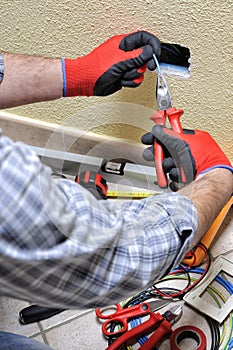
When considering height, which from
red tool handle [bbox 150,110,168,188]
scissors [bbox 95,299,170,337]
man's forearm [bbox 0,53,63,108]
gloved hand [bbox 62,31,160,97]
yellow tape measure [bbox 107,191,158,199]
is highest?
gloved hand [bbox 62,31,160,97]

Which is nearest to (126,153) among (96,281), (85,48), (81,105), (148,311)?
(81,105)

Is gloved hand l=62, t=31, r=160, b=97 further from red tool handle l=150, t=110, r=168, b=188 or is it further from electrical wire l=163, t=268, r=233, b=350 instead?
electrical wire l=163, t=268, r=233, b=350

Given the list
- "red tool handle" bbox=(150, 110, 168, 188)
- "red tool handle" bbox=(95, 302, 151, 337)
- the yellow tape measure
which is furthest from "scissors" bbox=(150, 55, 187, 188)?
"red tool handle" bbox=(95, 302, 151, 337)

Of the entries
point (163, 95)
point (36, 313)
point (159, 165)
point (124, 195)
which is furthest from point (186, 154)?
point (36, 313)

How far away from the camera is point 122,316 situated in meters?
0.92

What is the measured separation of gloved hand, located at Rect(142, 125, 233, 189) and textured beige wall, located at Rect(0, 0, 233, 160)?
0.33 feet

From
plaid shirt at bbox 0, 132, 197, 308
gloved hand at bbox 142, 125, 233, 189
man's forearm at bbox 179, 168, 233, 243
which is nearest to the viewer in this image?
plaid shirt at bbox 0, 132, 197, 308

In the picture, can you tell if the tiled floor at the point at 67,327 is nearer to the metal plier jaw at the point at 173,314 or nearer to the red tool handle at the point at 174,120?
the metal plier jaw at the point at 173,314

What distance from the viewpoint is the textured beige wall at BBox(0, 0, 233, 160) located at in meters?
0.87

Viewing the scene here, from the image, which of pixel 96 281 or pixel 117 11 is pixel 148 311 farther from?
pixel 117 11

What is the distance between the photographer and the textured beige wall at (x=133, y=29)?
87 cm

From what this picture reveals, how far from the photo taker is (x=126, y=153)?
1122 millimetres

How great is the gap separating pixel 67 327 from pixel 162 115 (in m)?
0.46

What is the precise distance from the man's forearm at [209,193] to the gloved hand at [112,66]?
246 mm
